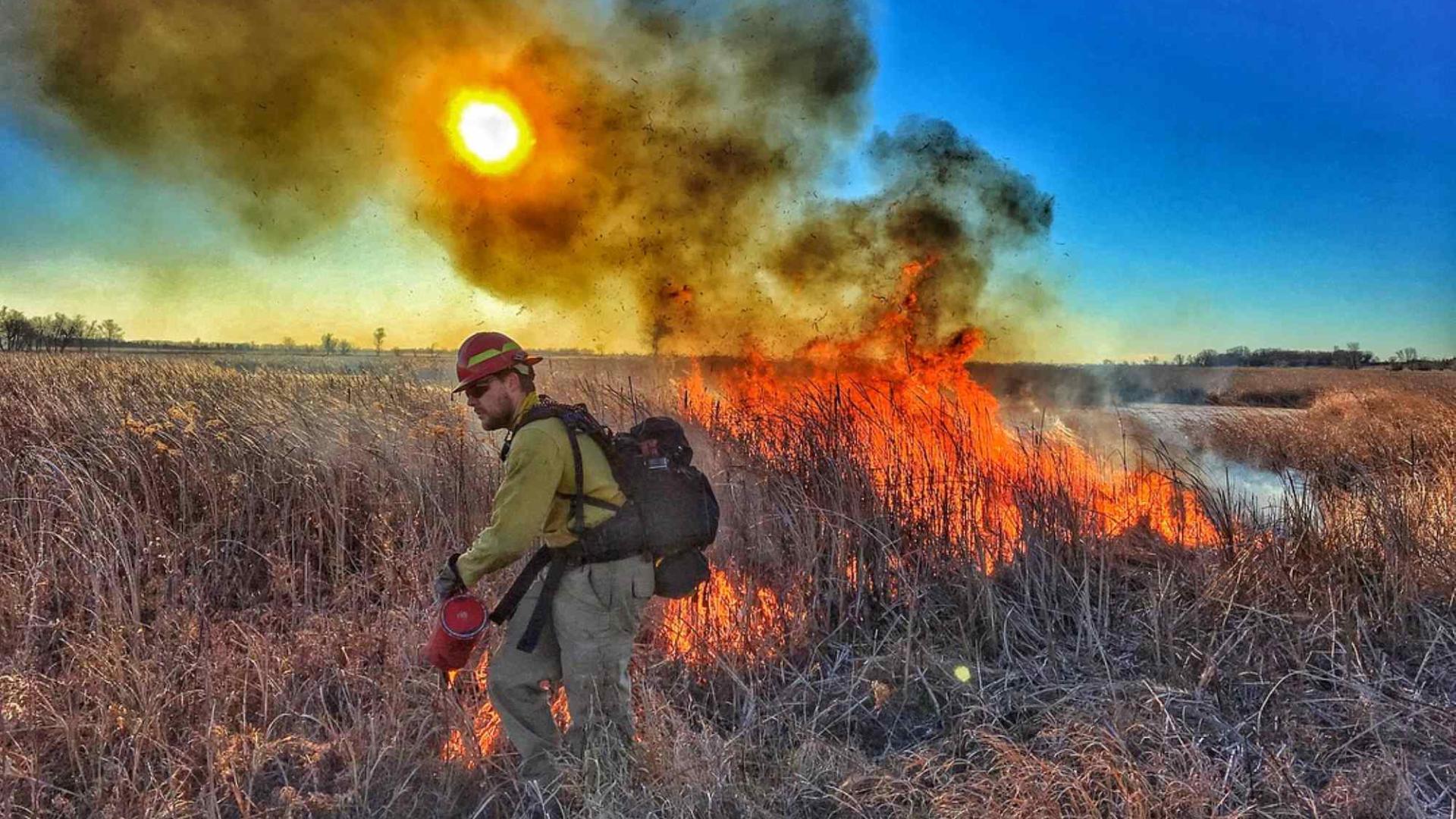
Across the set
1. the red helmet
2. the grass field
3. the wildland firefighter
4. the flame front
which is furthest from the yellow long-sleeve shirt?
the flame front

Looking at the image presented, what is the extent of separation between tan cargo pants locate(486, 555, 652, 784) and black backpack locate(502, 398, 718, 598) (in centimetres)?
11

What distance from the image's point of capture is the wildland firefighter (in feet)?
10.2

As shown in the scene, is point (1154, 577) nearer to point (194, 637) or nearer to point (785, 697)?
point (785, 697)

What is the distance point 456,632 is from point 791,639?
2162 mm

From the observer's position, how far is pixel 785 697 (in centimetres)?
388

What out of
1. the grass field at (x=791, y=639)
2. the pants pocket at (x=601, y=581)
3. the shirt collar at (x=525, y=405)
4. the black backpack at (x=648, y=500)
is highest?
the shirt collar at (x=525, y=405)

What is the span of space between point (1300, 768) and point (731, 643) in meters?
2.72

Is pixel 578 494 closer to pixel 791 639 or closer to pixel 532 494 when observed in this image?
pixel 532 494

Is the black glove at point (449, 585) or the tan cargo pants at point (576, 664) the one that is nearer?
the black glove at point (449, 585)

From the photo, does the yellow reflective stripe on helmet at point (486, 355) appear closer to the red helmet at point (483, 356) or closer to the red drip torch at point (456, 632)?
the red helmet at point (483, 356)

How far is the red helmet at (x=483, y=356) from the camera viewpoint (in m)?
3.07

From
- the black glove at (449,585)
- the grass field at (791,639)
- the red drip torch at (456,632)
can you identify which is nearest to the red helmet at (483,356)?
the black glove at (449,585)

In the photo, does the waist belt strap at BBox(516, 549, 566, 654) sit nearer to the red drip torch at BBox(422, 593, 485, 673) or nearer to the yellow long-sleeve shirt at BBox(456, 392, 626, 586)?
the yellow long-sleeve shirt at BBox(456, 392, 626, 586)

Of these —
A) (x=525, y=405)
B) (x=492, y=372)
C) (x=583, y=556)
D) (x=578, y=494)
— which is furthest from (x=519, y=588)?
(x=492, y=372)
